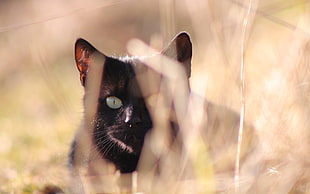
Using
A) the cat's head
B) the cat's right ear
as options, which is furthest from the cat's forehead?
the cat's right ear

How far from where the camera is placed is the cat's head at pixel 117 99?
2277 millimetres

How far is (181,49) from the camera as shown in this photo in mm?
2432

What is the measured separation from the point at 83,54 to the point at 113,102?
1.11ft

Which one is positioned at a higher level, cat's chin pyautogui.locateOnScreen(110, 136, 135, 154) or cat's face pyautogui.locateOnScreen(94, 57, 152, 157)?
cat's face pyautogui.locateOnScreen(94, 57, 152, 157)

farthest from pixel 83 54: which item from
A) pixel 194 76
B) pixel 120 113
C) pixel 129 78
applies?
pixel 194 76

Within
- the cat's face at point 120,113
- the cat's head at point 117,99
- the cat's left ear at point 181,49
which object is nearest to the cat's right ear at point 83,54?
the cat's head at point 117,99

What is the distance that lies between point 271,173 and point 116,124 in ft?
3.11

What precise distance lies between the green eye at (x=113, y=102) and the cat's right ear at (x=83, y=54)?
10.3 inches

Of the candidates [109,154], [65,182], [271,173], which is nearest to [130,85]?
[109,154]

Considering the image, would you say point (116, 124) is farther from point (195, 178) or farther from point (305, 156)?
point (305, 156)

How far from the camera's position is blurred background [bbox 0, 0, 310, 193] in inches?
70.6

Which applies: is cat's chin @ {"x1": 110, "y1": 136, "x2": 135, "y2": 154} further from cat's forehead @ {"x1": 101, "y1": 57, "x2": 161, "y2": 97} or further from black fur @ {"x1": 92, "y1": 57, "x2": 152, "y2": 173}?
cat's forehead @ {"x1": 101, "y1": 57, "x2": 161, "y2": 97}

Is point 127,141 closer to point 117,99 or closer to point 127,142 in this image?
point 127,142

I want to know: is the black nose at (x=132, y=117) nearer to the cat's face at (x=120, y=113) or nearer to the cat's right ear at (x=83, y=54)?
the cat's face at (x=120, y=113)
